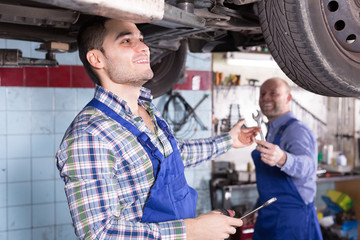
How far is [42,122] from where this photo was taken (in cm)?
333

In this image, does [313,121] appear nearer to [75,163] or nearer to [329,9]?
[329,9]

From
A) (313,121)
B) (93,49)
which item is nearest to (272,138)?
(93,49)

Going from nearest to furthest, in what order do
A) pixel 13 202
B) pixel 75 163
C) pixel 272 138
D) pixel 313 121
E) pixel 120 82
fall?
pixel 75 163 < pixel 120 82 < pixel 272 138 < pixel 13 202 < pixel 313 121

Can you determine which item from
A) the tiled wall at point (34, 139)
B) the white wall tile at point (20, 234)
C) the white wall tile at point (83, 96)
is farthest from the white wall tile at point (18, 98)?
the white wall tile at point (20, 234)

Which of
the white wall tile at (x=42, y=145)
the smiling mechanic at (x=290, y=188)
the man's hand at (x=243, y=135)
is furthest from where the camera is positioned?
the white wall tile at (x=42, y=145)

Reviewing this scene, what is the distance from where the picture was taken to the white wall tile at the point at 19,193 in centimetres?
323

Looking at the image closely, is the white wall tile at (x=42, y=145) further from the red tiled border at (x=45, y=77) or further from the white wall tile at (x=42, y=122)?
the red tiled border at (x=45, y=77)

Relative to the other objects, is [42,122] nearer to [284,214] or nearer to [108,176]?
[284,214]

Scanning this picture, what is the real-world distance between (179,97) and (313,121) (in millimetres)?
1989

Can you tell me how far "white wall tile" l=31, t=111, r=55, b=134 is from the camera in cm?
331

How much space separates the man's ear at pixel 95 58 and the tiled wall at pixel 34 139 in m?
2.15

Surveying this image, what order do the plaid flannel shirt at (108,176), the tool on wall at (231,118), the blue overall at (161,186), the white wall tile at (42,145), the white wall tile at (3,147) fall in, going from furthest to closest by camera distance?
the tool on wall at (231,118), the white wall tile at (42,145), the white wall tile at (3,147), the blue overall at (161,186), the plaid flannel shirt at (108,176)

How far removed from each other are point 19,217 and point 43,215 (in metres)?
0.20

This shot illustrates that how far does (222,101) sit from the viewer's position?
14.0 feet
